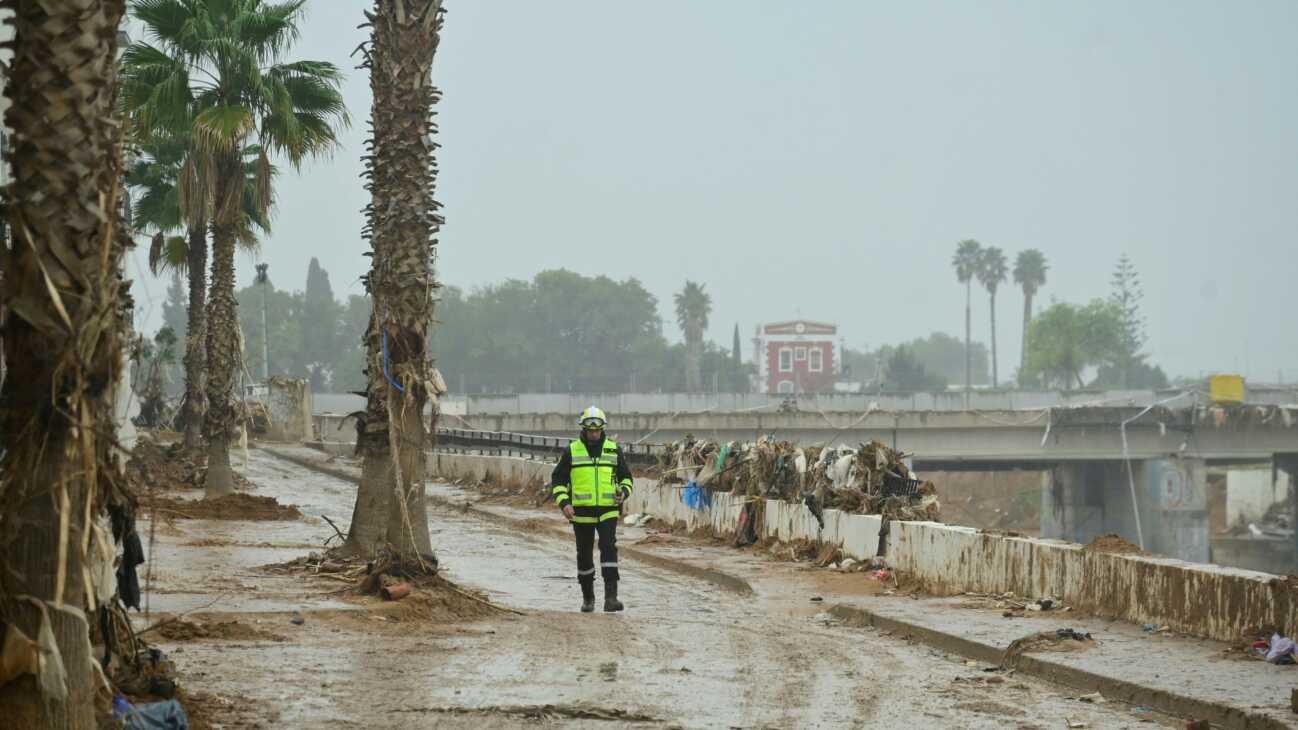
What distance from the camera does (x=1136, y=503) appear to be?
6912 cm

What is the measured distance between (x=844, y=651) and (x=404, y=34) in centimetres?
749

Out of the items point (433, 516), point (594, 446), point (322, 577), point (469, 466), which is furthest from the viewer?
point (469, 466)

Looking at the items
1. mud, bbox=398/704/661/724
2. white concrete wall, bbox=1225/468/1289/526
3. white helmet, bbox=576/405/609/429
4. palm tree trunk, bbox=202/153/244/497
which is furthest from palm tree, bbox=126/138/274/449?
white concrete wall, bbox=1225/468/1289/526

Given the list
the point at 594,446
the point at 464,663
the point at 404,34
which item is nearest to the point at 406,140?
the point at 404,34

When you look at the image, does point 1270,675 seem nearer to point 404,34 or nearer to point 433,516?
point 404,34

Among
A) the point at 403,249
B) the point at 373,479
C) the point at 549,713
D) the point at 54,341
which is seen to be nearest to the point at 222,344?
the point at 373,479

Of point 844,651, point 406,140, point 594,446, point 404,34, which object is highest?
point 404,34

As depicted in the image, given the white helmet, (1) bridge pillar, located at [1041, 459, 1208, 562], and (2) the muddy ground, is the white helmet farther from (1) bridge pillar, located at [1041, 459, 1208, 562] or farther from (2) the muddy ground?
(1) bridge pillar, located at [1041, 459, 1208, 562]

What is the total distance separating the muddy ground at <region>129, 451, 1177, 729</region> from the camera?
974 centimetres

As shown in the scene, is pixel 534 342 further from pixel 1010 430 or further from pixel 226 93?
pixel 226 93

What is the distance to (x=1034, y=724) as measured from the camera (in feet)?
32.1

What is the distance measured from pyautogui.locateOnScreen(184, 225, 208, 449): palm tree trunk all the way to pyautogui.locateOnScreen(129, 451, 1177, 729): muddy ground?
19.3 m

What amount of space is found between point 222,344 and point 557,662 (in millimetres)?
19819

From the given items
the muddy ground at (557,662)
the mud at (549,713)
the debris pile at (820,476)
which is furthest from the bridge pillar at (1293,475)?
the mud at (549,713)
